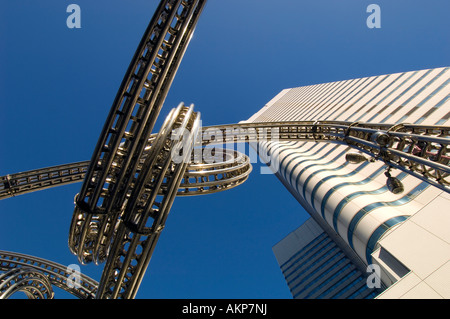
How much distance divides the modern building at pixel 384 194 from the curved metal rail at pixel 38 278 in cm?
2129

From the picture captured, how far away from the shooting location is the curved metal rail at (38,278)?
14078mm

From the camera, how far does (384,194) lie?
19516 millimetres

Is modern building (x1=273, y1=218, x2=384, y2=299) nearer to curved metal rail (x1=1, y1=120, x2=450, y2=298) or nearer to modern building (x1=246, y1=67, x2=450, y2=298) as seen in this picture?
modern building (x1=246, y1=67, x2=450, y2=298)

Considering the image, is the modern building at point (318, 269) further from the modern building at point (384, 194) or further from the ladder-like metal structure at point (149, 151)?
the ladder-like metal structure at point (149, 151)

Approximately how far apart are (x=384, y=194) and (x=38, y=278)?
93.1ft

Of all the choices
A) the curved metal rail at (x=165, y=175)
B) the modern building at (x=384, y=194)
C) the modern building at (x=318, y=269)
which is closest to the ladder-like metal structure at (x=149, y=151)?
the curved metal rail at (x=165, y=175)

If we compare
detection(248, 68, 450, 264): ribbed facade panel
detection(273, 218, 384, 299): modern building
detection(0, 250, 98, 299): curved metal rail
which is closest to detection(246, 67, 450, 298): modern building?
detection(248, 68, 450, 264): ribbed facade panel

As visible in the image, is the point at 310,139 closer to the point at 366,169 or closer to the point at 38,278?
the point at 366,169

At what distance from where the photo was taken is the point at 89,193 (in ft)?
32.9

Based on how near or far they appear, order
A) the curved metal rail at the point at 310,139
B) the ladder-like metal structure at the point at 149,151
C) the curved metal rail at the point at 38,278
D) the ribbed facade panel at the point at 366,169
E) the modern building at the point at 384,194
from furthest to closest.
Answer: the ribbed facade panel at the point at 366,169 → the curved metal rail at the point at 38,278 → the modern building at the point at 384,194 → the ladder-like metal structure at the point at 149,151 → the curved metal rail at the point at 310,139

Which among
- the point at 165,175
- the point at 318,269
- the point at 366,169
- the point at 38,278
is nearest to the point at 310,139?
the point at 165,175

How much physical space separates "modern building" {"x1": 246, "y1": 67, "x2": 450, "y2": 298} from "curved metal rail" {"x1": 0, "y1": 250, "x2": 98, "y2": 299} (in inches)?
838
